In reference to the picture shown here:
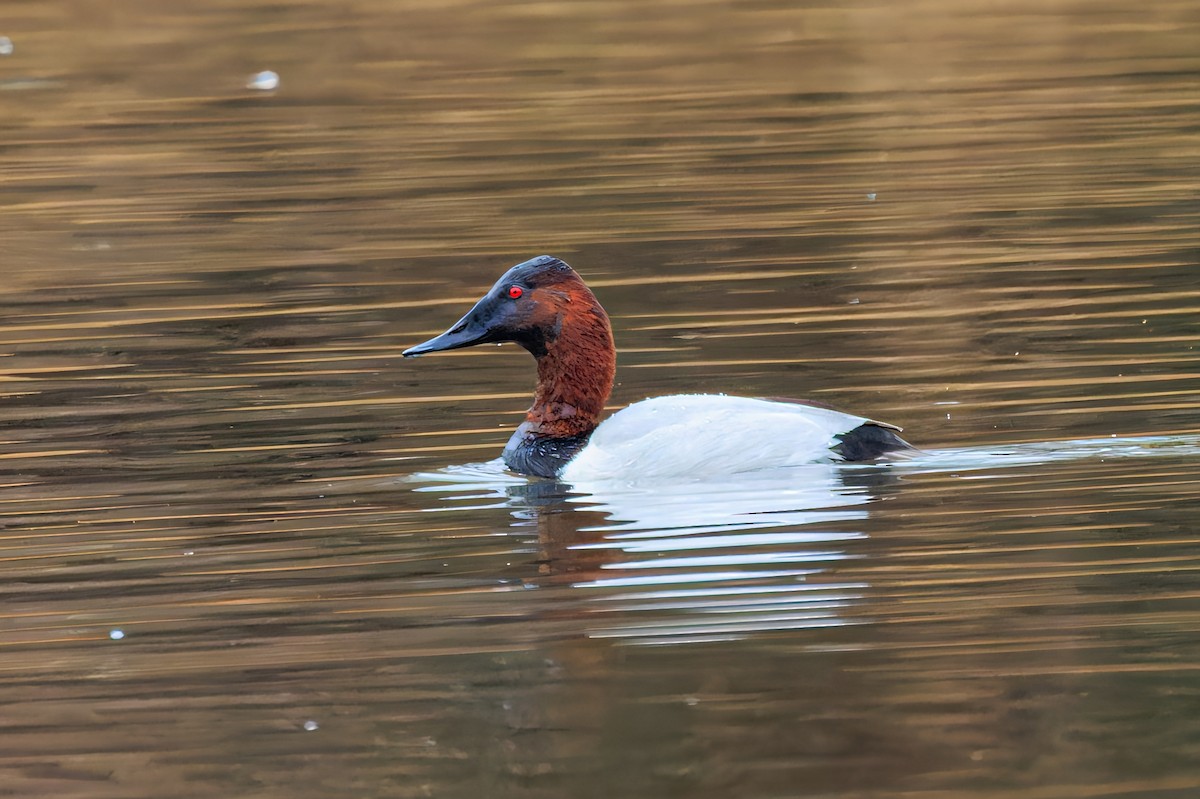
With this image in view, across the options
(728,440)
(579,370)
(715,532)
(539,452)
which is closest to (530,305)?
(579,370)

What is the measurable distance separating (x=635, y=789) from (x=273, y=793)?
916 mm

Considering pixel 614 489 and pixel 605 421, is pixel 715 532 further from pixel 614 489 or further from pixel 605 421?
pixel 605 421

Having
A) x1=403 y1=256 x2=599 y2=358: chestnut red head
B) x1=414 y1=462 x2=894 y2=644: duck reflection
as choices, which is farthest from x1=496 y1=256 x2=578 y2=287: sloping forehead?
x1=414 y1=462 x2=894 y2=644: duck reflection

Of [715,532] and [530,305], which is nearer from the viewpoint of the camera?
[715,532]

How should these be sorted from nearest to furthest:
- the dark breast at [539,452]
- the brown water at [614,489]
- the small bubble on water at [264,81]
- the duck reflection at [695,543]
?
the brown water at [614,489] → the duck reflection at [695,543] → the dark breast at [539,452] → the small bubble on water at [264,81]

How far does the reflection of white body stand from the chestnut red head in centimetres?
95

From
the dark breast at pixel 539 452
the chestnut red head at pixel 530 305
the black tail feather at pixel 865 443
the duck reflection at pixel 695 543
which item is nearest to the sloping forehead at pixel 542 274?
the chestnut red head at pixel 530 305

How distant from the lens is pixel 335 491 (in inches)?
335

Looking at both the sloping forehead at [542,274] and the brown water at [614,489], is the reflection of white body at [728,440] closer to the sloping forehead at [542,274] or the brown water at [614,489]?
the brown water at [614,489]

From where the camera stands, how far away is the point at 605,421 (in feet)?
29.1

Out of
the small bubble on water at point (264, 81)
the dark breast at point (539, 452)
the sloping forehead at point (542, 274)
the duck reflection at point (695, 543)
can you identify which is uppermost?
the small bubble on water at point (264, 81)

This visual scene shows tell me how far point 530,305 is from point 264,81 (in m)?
14.0

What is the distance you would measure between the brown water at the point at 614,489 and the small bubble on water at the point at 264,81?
1038mm

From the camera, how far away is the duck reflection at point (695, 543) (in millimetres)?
6457
